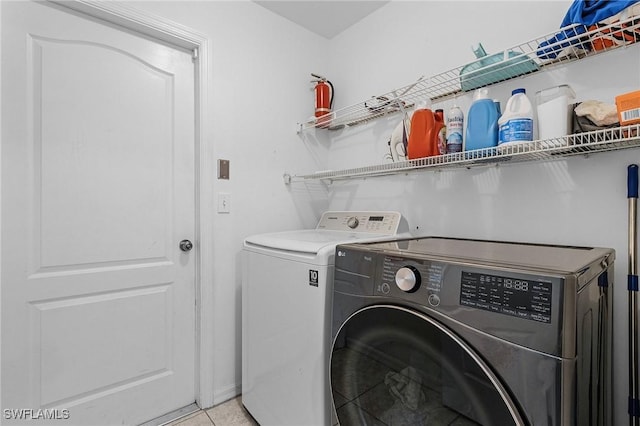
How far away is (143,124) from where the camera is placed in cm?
165

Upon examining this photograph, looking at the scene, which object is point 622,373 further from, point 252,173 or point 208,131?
point 208,131

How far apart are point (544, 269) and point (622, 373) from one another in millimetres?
844

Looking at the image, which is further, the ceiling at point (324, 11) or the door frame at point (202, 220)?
the ceiling at point (324, 11)

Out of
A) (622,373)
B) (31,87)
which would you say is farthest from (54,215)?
(622,373)

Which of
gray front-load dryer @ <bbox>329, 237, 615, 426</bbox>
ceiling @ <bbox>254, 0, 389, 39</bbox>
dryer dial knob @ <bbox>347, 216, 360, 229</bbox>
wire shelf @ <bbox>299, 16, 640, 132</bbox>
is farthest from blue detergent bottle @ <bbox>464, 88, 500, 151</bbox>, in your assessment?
ceiling @ <bbox>254, 0, 389, 39</bbox>

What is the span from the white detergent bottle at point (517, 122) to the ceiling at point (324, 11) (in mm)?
1296

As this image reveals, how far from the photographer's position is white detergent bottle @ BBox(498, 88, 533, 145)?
1080 mm

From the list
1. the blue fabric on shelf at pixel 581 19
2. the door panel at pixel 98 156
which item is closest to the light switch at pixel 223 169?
the door panel at pixel 98 156

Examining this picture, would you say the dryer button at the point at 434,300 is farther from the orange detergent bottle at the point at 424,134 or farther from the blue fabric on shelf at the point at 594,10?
the blue fabric on shelf at the point at 594,10

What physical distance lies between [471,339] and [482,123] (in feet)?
2.82

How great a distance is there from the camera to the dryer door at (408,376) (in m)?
0.74

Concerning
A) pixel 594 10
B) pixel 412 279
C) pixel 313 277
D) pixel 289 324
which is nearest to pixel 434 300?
pixel 412 279

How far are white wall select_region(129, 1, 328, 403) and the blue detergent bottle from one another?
1254mm

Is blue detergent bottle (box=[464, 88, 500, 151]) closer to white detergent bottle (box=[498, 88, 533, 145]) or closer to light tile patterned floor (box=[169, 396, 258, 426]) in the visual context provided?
white detergent bottle (box=[498, 88, 533, 145])
